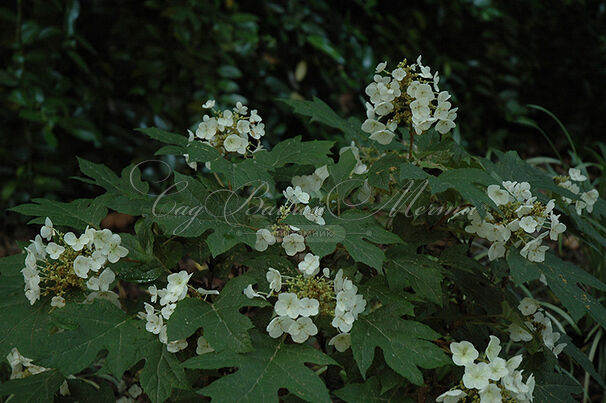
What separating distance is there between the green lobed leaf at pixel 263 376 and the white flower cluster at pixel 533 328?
0.56 metres

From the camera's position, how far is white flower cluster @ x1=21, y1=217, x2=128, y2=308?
1.33 meters

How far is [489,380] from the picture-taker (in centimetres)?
128

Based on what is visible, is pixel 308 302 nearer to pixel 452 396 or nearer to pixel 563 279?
pixel 452 396

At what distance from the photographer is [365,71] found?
3.72 metres

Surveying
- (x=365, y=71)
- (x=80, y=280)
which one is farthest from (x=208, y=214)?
(x=365, y=71)

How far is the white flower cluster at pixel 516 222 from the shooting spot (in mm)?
1366

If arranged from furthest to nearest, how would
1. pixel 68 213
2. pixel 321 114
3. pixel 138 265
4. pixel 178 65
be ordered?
pixel 178 65
pixel 321 114
pixel 68 213
pixel 138 265

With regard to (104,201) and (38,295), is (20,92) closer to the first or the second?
(104,201)

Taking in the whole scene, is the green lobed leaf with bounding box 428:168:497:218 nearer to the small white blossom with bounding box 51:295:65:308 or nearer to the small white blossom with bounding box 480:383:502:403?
the small white blossom with bounding box 480:383:502:403

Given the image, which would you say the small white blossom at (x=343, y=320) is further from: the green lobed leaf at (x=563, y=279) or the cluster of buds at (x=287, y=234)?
the green lobed leaf at (x=563, y=279)

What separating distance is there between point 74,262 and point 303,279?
1.60 feet

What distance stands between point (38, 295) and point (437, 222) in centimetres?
94

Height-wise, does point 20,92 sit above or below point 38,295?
below

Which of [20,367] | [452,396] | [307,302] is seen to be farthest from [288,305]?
[20,367]
